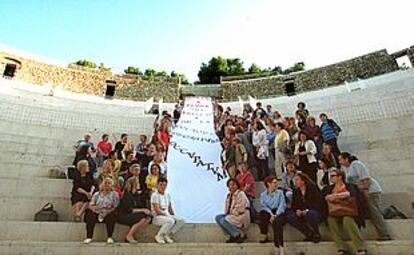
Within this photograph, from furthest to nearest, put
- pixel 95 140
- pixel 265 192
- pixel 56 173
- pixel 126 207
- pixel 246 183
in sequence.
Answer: pixel 95 140 < pixel 56 173 < pixel 246 183 < pixel 265 192 < pixel 126 207

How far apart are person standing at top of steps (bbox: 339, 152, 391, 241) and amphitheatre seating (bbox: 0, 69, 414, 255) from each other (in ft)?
0.64

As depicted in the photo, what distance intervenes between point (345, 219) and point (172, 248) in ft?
7.37

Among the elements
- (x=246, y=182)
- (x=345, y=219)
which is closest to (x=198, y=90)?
(x=246, y=182)

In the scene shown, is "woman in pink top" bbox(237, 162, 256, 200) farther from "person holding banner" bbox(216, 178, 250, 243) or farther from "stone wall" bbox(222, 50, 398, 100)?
"stone wall" bbox(222, 50, 398, 100)

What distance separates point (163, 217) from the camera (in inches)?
203

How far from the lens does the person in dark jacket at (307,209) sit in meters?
4.83

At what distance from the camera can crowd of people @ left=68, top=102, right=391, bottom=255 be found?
480cm

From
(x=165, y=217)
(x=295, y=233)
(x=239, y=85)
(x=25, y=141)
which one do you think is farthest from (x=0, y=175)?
(x=239, y=85)

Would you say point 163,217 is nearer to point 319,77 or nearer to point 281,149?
point 281,149

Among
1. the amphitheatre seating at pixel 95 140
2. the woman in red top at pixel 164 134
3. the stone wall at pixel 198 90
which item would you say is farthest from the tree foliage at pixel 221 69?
the woman in red top at pixel 164 134

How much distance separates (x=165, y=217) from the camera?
515 cm

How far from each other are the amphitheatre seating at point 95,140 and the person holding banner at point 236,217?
0.18 meters

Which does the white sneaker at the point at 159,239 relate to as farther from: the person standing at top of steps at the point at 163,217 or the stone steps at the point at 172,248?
the stone steps at the point at 172,248

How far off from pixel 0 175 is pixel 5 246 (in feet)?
7.81
